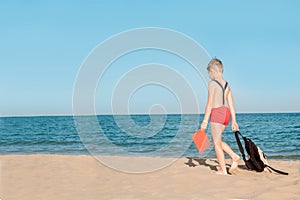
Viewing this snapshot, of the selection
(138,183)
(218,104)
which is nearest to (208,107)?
(218,104)

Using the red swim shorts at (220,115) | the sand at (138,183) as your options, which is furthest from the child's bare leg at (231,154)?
the red swim shorts at (220,115)

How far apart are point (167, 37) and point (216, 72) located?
1.64 meters

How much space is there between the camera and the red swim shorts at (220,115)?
18.0ft

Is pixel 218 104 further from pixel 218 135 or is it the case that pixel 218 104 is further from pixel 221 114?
pixel 218 135

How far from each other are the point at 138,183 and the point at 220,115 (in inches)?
67.3

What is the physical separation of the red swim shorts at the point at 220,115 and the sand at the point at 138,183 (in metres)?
0.92

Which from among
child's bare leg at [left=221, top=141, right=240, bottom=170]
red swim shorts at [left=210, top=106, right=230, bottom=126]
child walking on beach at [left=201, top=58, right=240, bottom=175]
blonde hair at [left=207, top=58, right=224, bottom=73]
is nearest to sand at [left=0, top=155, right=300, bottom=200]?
child's bare leg at [left=221, top=141, right=240, bottom=170]

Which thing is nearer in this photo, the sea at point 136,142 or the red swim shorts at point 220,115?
the red swim shorts at point 220,115

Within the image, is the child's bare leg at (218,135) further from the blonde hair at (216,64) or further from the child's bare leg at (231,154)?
the blonde hair at (216,64)

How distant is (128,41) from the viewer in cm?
675

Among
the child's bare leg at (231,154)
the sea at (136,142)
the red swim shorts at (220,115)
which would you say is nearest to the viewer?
the red swim shorts at (220,115)

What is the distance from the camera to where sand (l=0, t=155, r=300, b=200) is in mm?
4496

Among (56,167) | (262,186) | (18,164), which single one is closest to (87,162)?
(56,167)

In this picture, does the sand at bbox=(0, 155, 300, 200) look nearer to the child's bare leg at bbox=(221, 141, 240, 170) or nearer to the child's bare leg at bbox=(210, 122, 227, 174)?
the child's bare leg at bbox=(221, 141, 240, 170)
